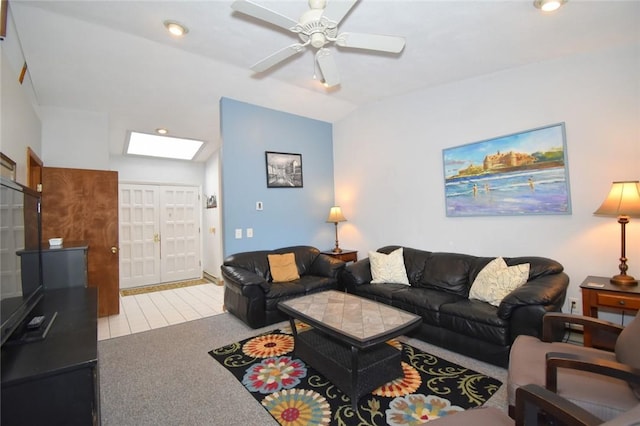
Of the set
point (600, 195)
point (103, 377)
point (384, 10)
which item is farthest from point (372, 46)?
point (103, 377)

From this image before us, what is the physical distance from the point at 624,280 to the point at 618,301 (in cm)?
27

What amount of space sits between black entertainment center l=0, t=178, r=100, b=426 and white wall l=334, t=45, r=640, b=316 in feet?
11.6

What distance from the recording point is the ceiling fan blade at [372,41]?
6.65 ft

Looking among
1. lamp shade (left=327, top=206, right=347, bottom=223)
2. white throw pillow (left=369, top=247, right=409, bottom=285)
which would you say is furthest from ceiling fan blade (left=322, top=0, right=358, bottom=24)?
lamp shade (left=327, top=206, right=347, bottom=223)

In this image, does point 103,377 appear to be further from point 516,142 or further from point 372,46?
point 516,142

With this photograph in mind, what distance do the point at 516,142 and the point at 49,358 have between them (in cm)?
392

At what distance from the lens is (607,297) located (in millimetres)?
2236

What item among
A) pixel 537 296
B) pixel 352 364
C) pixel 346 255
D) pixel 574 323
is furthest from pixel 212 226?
pixel 574 323

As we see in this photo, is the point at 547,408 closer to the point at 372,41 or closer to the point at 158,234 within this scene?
the point at 372,41

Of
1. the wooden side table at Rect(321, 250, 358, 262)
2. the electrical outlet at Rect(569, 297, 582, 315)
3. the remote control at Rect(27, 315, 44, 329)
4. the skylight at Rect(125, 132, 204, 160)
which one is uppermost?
the skylight at Rect(125, 132, 204, 160)

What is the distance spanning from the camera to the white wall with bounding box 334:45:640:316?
2.56 metres

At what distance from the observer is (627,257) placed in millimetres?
2525

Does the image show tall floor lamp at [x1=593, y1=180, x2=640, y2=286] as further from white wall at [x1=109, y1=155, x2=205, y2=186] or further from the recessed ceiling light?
white wall at [x1=109, y1=155, x2=205, y2=186]

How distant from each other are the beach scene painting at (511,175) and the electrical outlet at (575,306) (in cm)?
84
